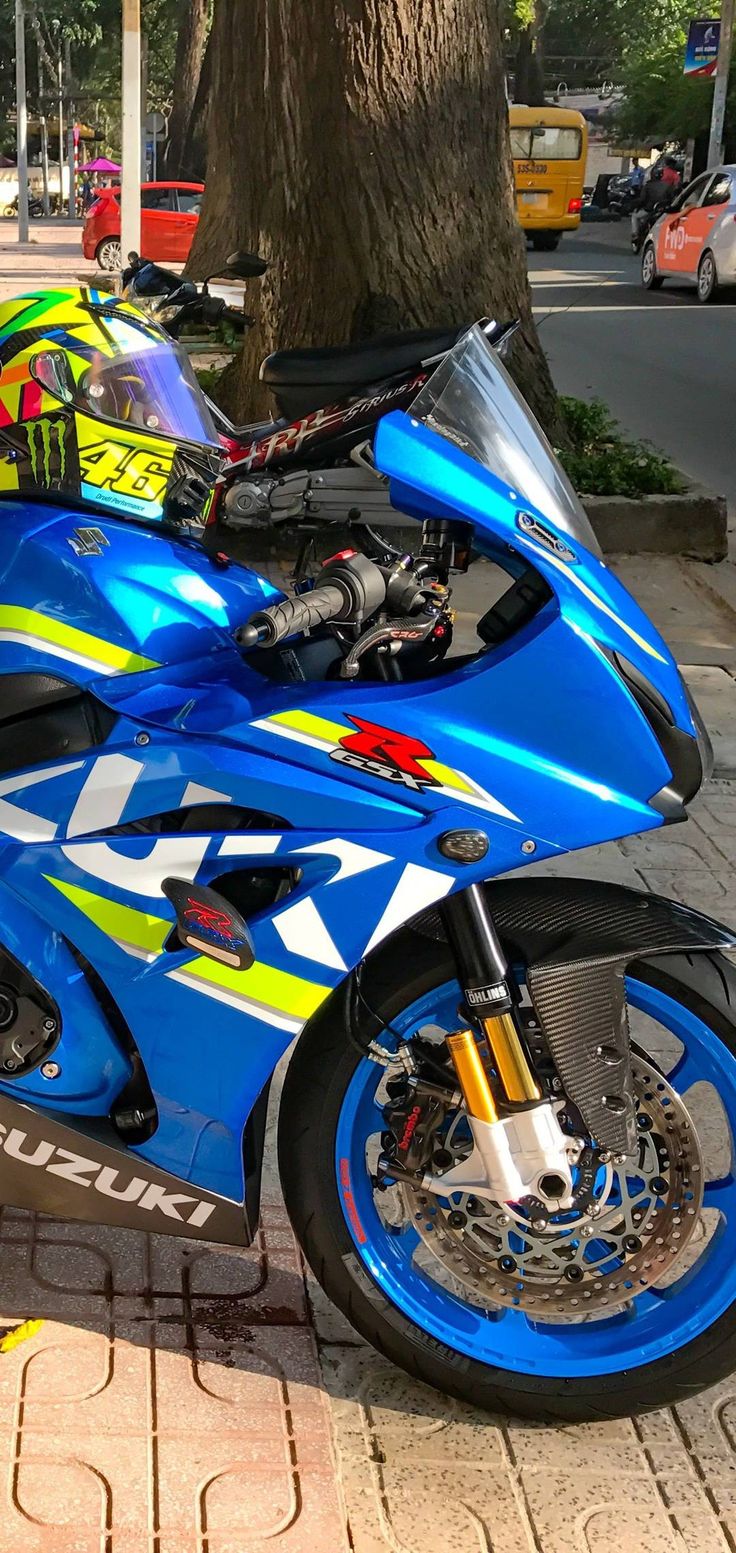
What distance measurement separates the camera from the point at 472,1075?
236cm

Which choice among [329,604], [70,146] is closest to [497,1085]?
[329,604]

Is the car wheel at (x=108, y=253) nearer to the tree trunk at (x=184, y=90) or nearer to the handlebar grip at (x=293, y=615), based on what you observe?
the tree trunk at (x=184, y=90)

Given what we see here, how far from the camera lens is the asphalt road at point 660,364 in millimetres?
11797

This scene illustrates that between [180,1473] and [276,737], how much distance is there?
1113 mm

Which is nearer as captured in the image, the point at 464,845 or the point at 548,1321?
the point at 464,845

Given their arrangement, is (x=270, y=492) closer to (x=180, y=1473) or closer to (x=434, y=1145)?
(x=434, y=1145)

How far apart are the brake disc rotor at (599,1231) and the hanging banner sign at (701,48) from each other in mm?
41874

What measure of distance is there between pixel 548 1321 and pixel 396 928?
2.41 feet

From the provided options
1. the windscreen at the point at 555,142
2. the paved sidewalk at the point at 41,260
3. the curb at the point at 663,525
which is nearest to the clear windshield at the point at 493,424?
the curb at the point at 663,525

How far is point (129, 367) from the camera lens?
7.92 feet

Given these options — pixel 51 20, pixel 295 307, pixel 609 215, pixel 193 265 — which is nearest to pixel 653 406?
pixel 193 265

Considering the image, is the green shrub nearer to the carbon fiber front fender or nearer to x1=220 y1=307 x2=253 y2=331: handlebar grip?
x1=220 y1=307 x2=253 y2=331: handlebar grip

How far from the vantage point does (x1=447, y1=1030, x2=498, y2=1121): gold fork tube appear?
2354 mm

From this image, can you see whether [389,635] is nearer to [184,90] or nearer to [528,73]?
[184,90]
